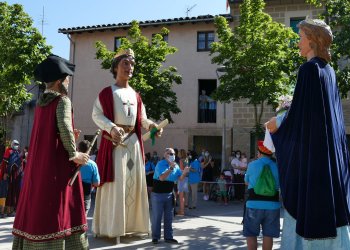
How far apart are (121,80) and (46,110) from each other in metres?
2.33

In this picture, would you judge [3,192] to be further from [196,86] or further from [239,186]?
[196,86]

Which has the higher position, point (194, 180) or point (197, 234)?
point (194, 180)

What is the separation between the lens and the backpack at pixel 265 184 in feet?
17.0

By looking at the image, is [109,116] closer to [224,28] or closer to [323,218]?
[323,218]

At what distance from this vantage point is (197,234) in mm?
7570

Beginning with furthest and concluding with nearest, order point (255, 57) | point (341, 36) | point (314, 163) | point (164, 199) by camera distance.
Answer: point (255, 57), point (341, 36), point (164, 199), point (314, 163)

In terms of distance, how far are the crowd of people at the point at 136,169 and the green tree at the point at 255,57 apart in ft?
22.6

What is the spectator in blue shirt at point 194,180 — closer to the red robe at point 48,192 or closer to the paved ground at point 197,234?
the paved ground at point 197,234

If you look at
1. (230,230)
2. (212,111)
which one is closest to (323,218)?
(230,230)

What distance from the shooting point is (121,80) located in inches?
245

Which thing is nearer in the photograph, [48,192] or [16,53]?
[48,192]

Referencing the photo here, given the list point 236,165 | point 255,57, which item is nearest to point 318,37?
point 255,57

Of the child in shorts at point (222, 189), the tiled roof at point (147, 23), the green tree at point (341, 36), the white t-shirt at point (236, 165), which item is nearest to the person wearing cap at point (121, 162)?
the green tree at point (341, 36)

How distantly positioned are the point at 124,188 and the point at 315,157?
352 centimetres
